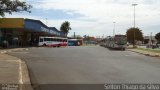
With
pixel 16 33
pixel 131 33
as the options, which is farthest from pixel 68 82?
pixel 131 33

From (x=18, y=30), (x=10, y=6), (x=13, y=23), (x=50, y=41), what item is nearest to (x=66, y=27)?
(x=50, y=41)

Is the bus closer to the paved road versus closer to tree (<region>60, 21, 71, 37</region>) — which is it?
the paved road

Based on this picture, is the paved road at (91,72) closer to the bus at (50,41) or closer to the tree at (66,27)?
the bus at (50,41)

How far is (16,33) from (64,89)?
72776 mm

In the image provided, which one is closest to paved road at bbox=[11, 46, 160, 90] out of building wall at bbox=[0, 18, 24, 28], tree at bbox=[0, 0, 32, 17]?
tree at bbox=[0, 0, 32, 17]

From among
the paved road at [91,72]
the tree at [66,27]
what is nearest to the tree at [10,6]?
the paved road at [91,72]

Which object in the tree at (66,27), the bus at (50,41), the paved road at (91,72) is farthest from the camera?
the tree at (66,27)

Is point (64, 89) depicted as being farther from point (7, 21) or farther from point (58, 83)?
point (7, 21)

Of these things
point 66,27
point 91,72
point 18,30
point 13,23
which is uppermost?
point 66,27

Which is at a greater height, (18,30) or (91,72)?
(18,30)

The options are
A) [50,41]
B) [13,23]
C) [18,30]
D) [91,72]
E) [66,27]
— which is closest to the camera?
[91,72]

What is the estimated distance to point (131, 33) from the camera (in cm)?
15150

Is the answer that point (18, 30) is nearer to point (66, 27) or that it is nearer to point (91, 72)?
point (91, 72)

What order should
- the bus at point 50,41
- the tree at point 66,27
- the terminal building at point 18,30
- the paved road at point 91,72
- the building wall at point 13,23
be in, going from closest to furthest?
the paved road at point 91,72, the building wall at point 13,23, the terminal building at point 18,30, the bus at point 50,41, the tree at point 66,27
